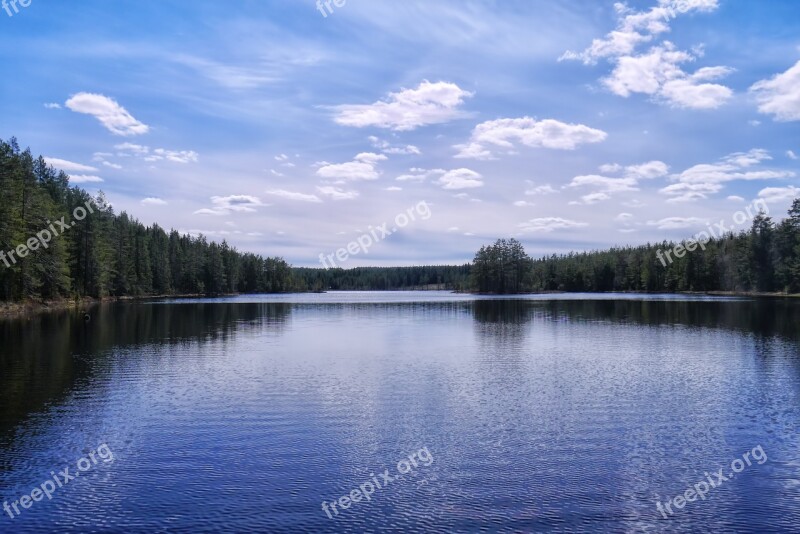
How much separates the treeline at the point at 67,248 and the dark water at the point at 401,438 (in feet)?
141

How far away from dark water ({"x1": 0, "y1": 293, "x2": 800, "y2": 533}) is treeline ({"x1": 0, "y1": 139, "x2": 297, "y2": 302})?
42.9 m

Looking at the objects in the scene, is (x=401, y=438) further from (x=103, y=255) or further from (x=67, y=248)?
A: (x=103, y=255)

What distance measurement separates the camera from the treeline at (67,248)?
7844cm

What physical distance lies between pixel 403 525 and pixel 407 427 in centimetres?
860

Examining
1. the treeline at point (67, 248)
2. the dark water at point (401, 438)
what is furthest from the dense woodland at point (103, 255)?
the dark water at point (401, 438)

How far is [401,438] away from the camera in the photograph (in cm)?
2145

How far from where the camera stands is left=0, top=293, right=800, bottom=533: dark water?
14.9m

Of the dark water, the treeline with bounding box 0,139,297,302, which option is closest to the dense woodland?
the treeline with bounding box 0,139,297,302

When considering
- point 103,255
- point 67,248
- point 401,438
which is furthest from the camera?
point 103,255

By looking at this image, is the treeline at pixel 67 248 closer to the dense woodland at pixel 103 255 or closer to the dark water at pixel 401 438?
the dense woodland at pixel 103 255

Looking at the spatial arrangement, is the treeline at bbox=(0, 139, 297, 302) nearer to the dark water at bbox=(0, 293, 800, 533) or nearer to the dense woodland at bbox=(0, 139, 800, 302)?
the dense woodland at bbox=(0, 139, 800, 302)

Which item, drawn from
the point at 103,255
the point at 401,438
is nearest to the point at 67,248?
the point at 103,255

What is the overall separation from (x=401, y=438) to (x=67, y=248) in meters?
109

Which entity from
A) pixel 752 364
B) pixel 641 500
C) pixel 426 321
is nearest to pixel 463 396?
pixel 641 500
